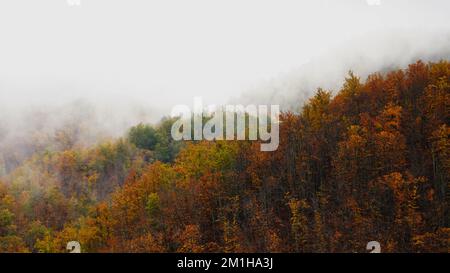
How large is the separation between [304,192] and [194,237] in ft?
32.6

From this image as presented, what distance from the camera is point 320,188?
3662cm

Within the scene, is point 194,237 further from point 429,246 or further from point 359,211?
point 429,246

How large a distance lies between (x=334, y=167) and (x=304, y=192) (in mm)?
3534

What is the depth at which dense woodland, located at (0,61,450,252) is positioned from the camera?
32500mm

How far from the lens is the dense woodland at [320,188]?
1280 inches

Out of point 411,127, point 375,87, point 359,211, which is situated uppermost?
point 375,87
